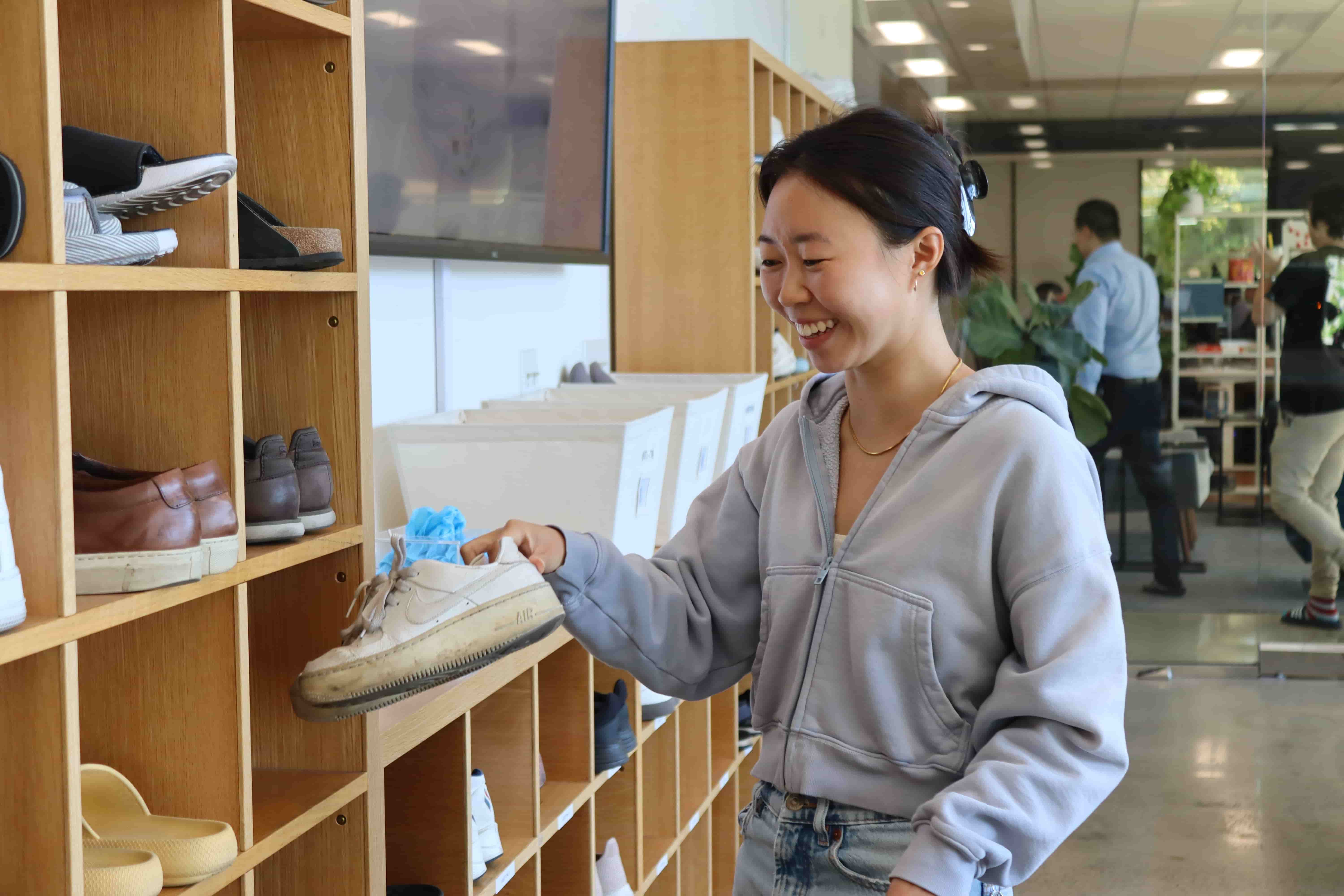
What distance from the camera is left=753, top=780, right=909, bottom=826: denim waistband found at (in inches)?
51.9

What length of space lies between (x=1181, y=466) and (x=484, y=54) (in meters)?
4.32

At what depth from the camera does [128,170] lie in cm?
A: 108

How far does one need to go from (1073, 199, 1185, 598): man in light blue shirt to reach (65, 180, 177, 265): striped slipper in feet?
16.8

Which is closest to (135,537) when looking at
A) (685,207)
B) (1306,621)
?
(685,207)

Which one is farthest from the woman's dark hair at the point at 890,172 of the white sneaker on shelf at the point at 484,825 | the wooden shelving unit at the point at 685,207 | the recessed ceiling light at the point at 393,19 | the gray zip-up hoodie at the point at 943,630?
the wooden shelving unit at the point at 685,207

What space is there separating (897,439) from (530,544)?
0.41 meters

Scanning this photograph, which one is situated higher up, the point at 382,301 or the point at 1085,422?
the point at 382,301

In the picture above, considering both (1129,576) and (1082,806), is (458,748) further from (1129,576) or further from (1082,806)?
(1129,576)

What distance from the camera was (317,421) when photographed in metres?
1.41

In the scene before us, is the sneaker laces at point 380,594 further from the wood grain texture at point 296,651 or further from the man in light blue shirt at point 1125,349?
the man in light blue shirt at point 1125,349

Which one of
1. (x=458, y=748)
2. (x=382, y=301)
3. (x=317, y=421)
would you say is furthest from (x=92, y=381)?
(x=382, y=301)

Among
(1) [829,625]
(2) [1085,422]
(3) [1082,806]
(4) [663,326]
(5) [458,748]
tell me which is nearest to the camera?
(3) [1082,806]

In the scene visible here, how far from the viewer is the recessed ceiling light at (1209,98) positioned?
559 centimetres

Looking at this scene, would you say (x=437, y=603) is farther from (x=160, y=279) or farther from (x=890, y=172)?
(x=890, y=172)
